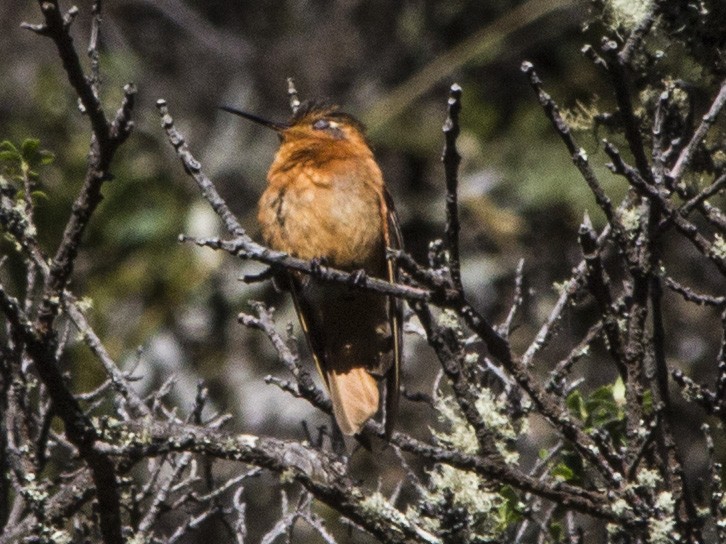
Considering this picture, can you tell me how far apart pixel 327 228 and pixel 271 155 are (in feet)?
14.8

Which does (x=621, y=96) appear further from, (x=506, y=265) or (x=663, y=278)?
(x=506, y=265)

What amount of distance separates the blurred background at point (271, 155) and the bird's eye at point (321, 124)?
2.97 ft

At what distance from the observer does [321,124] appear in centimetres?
534

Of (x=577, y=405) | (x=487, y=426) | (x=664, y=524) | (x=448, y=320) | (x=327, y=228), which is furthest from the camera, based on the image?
(x=327, y=228)

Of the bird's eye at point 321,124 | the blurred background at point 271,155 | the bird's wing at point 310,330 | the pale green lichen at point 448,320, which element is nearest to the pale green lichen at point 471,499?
the pale green lichen at point 448,320

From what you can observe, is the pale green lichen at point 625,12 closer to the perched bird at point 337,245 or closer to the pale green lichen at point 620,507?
the pale green lichen at point 620,507

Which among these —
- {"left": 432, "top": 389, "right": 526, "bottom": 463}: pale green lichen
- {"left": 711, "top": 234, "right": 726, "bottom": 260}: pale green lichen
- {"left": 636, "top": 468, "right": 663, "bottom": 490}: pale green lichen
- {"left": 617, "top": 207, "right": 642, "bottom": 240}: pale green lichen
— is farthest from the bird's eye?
{"left": 636, "top": 468, "right": 663, "bottom": 490}: pale green lichen

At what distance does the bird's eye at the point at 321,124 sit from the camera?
533 cm

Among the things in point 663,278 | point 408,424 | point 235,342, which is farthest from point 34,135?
point 663,278

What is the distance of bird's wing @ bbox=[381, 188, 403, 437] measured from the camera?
4.01m

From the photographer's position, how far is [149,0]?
9680mm

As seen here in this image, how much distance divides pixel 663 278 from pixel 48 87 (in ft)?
17.2

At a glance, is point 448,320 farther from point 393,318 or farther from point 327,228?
point 327,228

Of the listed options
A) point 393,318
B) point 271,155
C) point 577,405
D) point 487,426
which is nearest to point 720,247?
point 487,426
